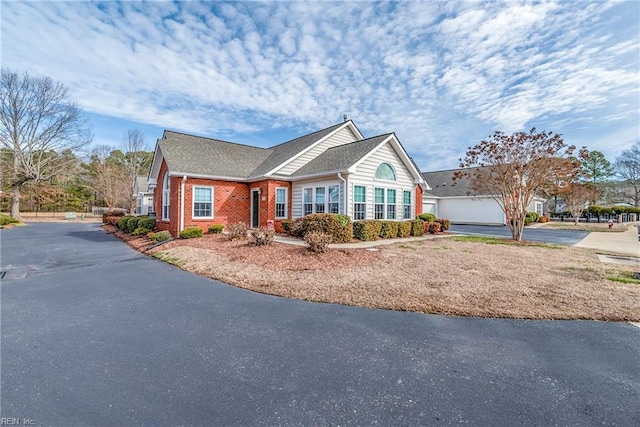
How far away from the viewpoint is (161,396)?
2723mm

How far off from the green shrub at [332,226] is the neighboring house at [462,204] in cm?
1980

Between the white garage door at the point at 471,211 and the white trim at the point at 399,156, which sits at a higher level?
the white trim at the point at 399,156

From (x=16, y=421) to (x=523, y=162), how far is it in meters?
18.5

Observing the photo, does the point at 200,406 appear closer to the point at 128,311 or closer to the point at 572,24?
the point at 128,311

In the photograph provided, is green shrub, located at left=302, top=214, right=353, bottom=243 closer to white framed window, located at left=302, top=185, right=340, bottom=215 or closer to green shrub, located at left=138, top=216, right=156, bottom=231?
white framed window, located at left=302, top=185, right=340, bottom=215

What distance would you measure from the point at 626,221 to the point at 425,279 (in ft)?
150

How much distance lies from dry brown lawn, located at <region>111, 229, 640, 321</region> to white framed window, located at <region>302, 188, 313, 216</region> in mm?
4485

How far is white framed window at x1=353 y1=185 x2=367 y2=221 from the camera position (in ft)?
47.0

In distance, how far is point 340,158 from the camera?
15086mm

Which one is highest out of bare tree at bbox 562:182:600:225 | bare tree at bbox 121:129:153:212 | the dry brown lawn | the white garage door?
bare tree at bbox 121:129:153:212

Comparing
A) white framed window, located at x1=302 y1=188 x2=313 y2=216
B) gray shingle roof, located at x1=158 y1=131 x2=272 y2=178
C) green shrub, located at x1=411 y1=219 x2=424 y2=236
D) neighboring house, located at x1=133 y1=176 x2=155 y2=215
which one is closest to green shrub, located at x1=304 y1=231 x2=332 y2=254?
white framed window, located at x1=302 y1=188 x2=313 y2=216

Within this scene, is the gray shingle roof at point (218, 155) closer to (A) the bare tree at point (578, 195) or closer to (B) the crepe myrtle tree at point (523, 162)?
(B) the crepe myrtle tree at point (523, 162)

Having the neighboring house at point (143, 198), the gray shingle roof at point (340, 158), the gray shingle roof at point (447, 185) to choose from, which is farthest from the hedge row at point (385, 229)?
the neighboring house at point (143, 198)

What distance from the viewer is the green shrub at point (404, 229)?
15188mm
